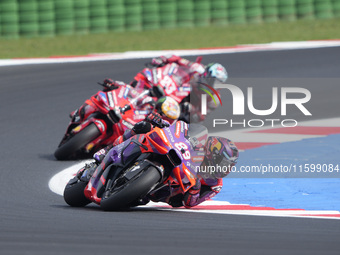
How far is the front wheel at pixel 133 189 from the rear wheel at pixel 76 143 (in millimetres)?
3640

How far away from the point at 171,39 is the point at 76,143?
9.12 m

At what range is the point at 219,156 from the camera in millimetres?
7566

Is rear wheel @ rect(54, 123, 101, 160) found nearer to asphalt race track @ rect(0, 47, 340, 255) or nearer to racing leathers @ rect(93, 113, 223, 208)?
asphalt race track @ rect(0, 47, 340, 255)

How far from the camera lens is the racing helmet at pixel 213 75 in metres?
12.4

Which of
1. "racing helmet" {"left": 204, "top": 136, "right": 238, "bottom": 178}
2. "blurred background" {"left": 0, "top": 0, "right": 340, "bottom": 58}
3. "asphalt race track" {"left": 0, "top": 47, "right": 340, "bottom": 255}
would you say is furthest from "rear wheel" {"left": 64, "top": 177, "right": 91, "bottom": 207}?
"blurred background" {"left": 0, "top": 0, "right": 340, "bottom": 58}

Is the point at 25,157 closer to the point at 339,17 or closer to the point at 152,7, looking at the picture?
the point at 152,7

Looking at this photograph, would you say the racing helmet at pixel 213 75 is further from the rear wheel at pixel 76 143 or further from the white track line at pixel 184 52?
the white track line at pixel 184 52

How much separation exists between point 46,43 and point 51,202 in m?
11.5

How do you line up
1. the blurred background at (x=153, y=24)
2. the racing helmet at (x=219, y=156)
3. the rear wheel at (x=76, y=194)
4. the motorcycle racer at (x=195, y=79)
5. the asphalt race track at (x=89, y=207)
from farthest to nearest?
the blurred background at (x=153, y=24), the motorcycle racer at (x=195, y=79), the rear wheel at (x=76, y=194), the racing helmet at (x=219, y=156), the asphalt race track at (x=89, y=207)

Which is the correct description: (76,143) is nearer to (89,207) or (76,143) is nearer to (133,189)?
(89,207)

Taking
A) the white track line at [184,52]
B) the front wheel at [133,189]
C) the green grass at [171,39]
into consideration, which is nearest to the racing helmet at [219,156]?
the front wheel at [133,189]

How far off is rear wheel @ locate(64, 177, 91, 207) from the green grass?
33.1 ft

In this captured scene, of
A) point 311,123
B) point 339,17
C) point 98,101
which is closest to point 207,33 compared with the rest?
point 339,17

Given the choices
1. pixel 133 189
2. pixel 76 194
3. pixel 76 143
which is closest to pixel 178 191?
pixel 133 189
